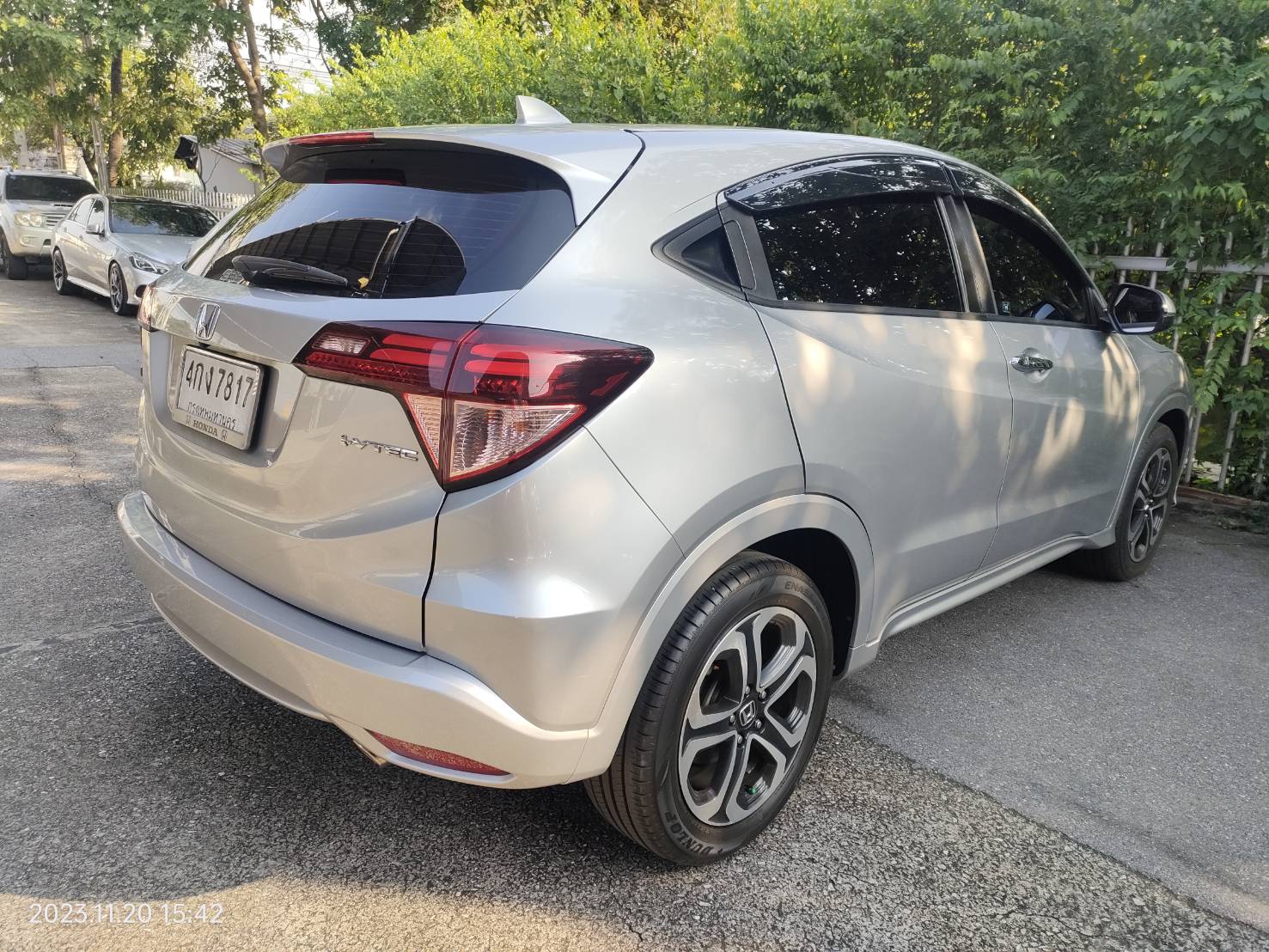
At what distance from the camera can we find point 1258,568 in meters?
4.88

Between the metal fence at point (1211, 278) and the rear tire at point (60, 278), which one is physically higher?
the metal fence at point (1211, 278)

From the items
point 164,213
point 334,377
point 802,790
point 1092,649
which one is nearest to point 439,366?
point 334,377

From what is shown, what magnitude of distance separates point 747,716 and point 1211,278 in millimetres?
4589

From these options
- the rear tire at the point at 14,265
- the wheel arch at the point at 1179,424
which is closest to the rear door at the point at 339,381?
the wheel arch at the point at 1179,424

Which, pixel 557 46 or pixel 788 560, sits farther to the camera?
pixel 557 46

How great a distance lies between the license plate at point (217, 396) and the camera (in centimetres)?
226

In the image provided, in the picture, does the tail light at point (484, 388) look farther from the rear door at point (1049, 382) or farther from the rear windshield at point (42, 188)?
the rear windshield at point (42, 188)

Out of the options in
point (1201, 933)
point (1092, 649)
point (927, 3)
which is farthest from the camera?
point (927, 3)

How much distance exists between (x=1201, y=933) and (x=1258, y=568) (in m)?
3.14

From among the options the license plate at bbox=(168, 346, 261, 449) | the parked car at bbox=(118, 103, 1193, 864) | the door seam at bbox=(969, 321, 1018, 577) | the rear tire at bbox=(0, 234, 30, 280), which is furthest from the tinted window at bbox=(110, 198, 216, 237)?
the door seam at bbox=(969, 321, 1018, 577)

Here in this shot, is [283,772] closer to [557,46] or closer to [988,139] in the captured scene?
[988,139]

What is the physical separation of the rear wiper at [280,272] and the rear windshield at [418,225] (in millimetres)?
13

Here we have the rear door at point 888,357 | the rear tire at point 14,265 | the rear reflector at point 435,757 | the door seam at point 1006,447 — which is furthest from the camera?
the rear tire at point 14,265

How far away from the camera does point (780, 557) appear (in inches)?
105
